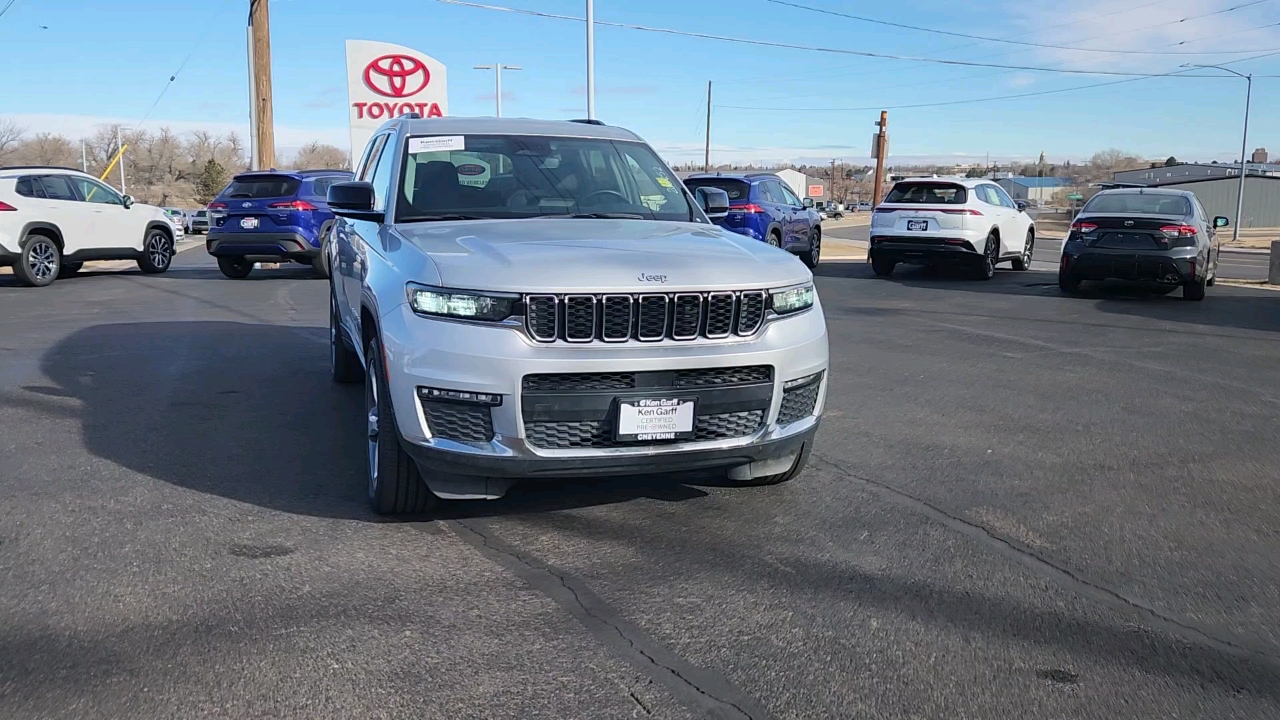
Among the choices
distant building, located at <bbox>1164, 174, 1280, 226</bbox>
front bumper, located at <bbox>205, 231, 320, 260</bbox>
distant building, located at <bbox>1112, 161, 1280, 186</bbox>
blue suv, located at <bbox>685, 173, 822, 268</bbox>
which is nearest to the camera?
front bumper, located at <bbox>205, 231, 320, 260</bbox>

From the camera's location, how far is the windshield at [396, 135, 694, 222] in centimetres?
545

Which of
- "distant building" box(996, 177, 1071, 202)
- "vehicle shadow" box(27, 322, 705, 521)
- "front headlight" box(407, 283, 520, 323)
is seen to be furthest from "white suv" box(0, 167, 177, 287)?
"distant building" box(996, 177, 1071, 202)

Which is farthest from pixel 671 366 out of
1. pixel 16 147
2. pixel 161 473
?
pixel 16 147

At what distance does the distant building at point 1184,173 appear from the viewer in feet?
296

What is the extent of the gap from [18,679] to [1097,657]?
3.37 m

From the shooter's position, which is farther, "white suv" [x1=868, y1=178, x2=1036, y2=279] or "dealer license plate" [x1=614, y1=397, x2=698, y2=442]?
"white suv" [x1=868, y1=178, x2=1036, y2=279]

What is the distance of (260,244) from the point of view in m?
16.5

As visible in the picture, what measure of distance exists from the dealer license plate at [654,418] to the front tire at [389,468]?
37.2 inches

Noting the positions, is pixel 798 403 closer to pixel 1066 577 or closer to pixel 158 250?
pixel 1066 577

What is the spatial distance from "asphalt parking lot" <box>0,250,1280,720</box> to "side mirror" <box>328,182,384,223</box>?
1335 millimetres

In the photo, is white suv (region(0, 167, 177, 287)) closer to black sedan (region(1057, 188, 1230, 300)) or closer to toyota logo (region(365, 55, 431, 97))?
toyota logo (region(365, 55, 431, 97))

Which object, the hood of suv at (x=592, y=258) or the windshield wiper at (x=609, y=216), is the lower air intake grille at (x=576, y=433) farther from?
the windshield wiper at (x=609, y=216)

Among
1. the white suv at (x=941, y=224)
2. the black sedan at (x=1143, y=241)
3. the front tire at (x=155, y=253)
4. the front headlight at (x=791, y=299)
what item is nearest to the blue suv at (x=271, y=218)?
the front tire at (x=155, y=253)

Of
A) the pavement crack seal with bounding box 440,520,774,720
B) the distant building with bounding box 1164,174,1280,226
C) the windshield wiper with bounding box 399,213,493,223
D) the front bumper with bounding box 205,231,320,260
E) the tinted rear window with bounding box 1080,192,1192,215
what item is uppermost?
the distant building with bounding box 1164,174,1280,226
